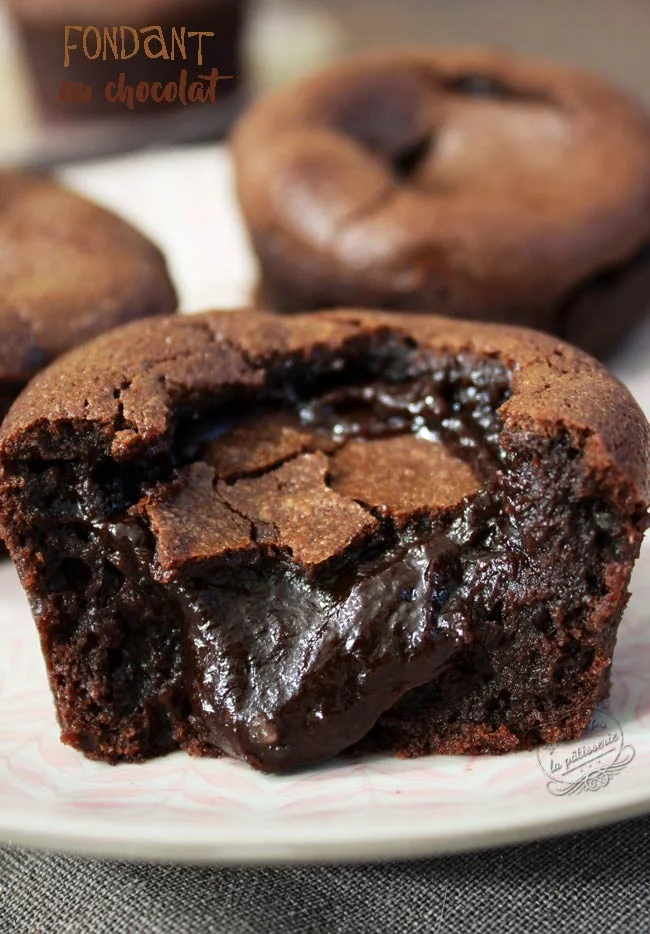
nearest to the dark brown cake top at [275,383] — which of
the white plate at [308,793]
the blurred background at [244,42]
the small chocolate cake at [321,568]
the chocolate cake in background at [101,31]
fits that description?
the small chocolate cake at [321,568]

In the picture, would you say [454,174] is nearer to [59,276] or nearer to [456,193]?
[456,193]

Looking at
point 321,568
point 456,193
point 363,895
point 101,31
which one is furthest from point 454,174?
point 363,895

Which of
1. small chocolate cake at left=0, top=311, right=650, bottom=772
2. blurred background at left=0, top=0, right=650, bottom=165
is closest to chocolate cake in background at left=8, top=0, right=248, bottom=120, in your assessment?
blurred background at left=0, top=0, right=650, bottom=165

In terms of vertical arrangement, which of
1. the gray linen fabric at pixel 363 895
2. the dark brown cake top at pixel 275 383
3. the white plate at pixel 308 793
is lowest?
the gray linen fabric at pixel 363 895

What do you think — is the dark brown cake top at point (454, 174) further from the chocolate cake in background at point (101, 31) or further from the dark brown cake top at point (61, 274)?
the chocolate cake in background at point (101, 31)

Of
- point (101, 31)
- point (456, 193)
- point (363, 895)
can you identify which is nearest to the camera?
point (363, 895)

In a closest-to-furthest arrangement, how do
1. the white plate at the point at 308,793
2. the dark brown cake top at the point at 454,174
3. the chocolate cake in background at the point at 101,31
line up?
the white plate at the point at 308,793
the dark brown cake top at the point at 454,174
the chocolate cake in background at the point at 101,31

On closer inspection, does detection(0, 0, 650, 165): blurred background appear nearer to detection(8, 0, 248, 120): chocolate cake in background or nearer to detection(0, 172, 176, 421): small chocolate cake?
detection(8, 0, 248, 120): chocolate cake in background
